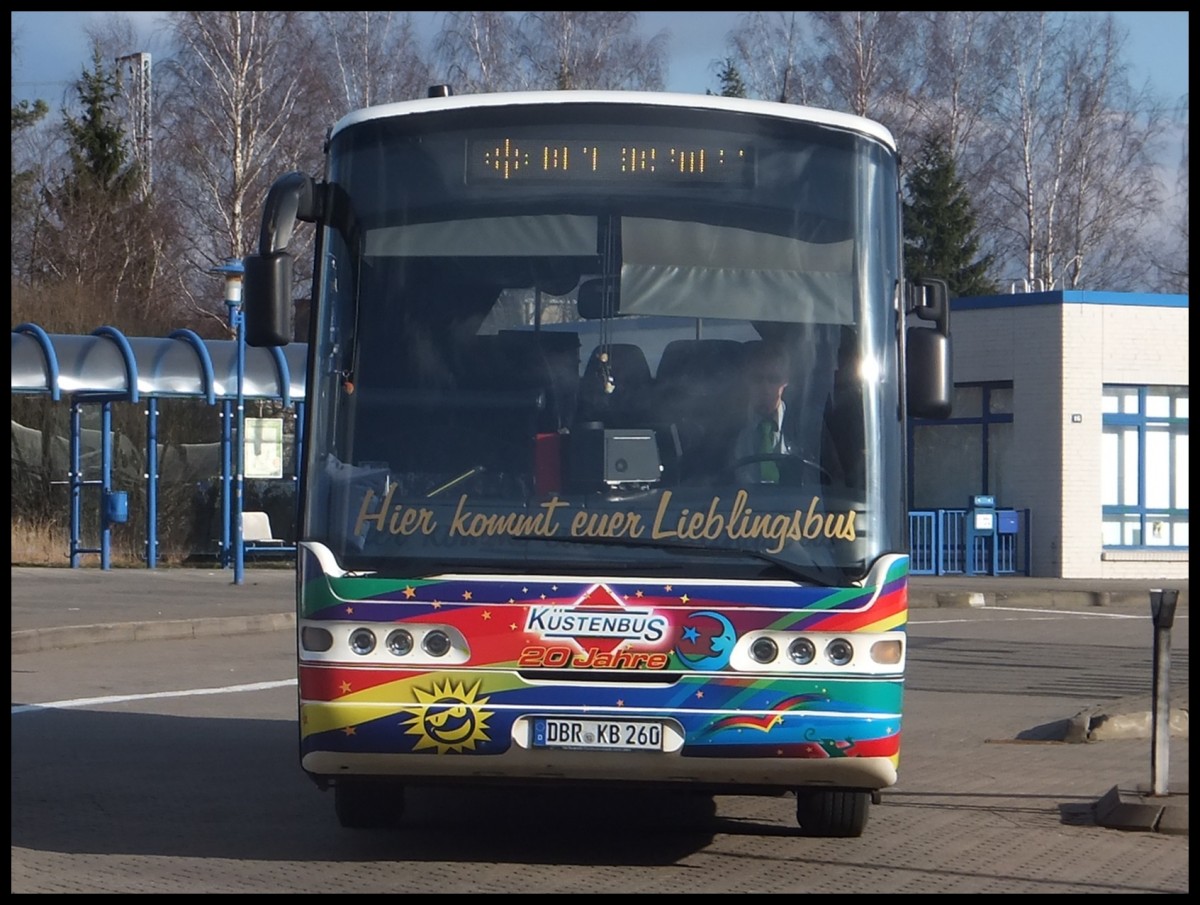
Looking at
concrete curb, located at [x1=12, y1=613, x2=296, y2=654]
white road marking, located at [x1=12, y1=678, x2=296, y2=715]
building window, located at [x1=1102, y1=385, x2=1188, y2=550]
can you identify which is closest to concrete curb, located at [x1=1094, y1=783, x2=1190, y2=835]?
white road marking, located at [x1=12, y1=678, x2=296, y2=715]

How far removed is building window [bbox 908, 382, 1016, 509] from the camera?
32.5 m

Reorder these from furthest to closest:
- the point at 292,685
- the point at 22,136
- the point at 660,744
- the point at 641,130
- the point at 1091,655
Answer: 1. the point at 22,136
2. the point at 1091,655
3. the point at 292,685
4. the point at 641,130
5. the point at 660,744

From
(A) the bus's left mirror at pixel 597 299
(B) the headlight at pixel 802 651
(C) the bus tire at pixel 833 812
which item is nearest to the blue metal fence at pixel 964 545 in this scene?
(C) the bus tire at pixel 833 812

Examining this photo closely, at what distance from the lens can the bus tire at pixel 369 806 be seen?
777 cm

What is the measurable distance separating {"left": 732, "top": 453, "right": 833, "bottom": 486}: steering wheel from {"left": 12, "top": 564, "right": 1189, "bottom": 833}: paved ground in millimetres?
2413

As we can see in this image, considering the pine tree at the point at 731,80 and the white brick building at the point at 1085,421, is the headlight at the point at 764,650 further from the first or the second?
the pine tree at the point at 731,80

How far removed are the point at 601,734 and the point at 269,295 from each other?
205cm

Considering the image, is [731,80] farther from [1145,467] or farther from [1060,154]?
[1145,467]

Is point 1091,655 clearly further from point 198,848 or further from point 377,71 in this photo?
point 377,71

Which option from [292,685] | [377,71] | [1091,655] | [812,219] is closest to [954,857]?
[812,219]

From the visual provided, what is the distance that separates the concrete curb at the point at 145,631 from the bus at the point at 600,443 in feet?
32.2

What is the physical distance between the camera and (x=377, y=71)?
5375cm

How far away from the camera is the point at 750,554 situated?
693 cm

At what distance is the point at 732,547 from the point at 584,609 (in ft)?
1.94
